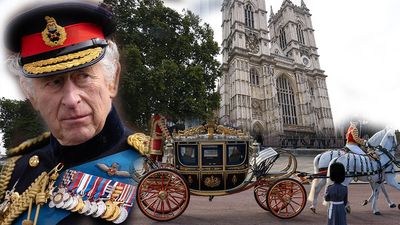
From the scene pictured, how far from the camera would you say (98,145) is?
4.01 feet

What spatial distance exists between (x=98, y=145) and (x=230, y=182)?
4869 mm

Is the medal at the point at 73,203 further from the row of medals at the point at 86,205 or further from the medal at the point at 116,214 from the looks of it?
the medal at the point at 116,214

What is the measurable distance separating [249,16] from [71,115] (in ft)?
166

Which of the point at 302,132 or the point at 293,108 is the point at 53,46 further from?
the point at 293,108

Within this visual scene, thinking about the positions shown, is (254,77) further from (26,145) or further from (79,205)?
(79,205)

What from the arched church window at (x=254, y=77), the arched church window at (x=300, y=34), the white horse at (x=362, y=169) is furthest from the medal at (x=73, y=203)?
the arched church window at (x=300, y=34)

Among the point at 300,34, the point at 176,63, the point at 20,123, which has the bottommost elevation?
the point at 20,123

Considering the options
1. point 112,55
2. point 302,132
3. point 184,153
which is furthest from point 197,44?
point 302,132

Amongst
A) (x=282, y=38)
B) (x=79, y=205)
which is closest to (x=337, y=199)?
(x=79, y=205)

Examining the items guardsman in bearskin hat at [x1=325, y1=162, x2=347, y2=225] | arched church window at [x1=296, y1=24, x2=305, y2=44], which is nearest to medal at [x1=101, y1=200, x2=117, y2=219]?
guardsman in bearskin hat at [x1=325, y1=162, x2=347, y2=225]

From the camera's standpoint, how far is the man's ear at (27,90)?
3.74 feet

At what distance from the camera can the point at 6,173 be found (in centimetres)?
129

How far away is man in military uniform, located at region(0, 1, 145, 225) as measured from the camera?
1063 mm

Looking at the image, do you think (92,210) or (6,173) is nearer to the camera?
(92,210)
